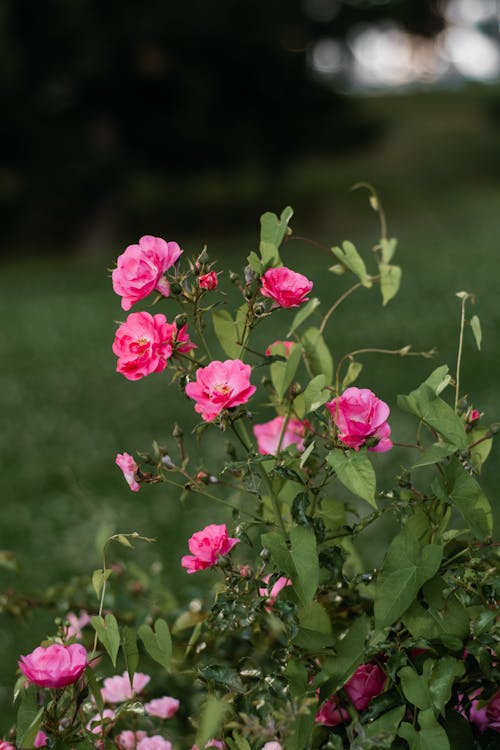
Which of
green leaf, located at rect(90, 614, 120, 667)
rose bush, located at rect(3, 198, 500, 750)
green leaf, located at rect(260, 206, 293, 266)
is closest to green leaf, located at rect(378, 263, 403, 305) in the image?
rose bush, located at rect(3, 198, 500, 750)

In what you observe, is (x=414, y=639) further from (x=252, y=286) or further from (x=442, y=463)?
(x=252, y=286)

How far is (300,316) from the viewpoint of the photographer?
1.62m

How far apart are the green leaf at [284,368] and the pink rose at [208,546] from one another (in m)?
0.24

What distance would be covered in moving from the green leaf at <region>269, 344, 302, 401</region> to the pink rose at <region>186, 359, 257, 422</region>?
90 millimetres

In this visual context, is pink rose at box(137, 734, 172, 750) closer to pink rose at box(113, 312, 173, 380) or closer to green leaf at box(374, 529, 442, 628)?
green leaf at box(374, 529, 442, 628)

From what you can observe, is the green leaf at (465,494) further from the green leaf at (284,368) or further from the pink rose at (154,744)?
the pink rose at (154,744)

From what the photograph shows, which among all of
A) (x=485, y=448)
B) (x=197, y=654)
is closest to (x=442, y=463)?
(x=485, y=448)

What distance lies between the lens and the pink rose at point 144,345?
4.79 ft

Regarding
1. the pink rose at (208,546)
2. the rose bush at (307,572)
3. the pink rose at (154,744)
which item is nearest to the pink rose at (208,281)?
the rose bush at (307,572)

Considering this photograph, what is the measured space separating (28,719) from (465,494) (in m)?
0.71

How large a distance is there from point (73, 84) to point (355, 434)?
21.2 m

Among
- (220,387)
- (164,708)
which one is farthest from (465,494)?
(164,708)

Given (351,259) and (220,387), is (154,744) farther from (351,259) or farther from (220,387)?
(351,259)

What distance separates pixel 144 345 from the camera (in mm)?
1477
